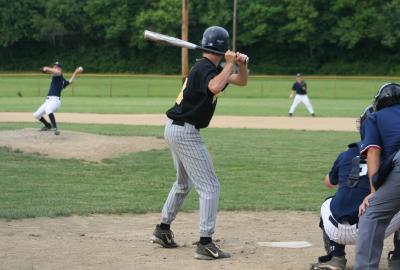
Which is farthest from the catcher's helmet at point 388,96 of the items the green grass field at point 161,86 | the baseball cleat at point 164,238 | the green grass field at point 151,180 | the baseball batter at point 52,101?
the green grass field at point 161,86

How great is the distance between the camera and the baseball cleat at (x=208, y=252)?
7484 mm

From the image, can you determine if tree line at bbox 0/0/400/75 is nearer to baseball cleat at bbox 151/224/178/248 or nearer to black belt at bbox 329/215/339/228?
baseball cleat at bbox 151/224/178/248

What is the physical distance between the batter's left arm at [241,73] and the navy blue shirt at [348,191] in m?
1.30

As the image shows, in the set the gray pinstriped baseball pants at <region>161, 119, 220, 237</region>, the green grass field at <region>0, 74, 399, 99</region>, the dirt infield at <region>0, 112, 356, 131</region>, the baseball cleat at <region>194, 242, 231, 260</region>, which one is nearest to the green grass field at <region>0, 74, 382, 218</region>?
the dirt infield at <region>0, 112, 356, 131</region>

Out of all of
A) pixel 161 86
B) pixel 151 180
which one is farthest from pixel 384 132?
pixel 161 86

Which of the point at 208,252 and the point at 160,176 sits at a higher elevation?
the point at 208,252

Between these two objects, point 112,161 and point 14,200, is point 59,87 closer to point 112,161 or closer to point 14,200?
point 112,161

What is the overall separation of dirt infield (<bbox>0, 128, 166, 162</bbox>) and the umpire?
1003 cm

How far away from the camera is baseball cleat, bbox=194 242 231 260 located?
295 inches

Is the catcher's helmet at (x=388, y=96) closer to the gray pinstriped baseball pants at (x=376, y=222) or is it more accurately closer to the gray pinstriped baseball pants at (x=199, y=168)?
the gray pinstriped baseball pants at (x=376, y=222)

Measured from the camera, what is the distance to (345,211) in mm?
6977

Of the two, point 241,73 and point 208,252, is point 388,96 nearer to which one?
point 241,73

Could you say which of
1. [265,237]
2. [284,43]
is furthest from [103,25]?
[265,237]

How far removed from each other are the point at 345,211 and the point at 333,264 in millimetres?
509
